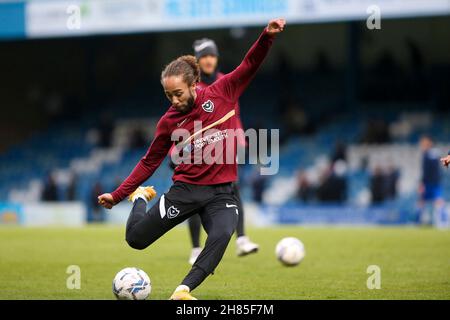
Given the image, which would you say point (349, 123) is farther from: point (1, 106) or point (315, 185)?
point (1, 106)

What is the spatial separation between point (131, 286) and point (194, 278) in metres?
0.79

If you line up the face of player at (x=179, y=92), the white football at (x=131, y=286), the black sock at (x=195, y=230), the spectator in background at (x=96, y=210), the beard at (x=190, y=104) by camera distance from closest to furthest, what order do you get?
the face of player at (x=179, y=92)
the beard at (x=190, y=104)
the white football at (x=131, y=286)
the black sock at (x=195, y=230)
the spectator in background at (x=96, y=210)

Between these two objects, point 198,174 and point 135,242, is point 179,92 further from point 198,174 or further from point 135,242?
point 135,242

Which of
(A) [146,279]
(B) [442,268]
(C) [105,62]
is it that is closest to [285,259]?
(B) [442,268]

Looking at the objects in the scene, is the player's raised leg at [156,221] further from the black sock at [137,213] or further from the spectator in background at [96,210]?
the spectator in background at [96,210]

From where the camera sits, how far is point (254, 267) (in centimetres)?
1152

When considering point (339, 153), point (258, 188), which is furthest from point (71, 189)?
point (339, 153)

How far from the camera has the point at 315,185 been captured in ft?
88.7

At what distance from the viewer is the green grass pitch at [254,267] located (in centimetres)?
883

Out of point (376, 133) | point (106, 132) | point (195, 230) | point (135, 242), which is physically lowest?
point (195, 230)

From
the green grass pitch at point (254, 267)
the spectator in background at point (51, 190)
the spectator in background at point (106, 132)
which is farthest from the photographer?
the spectator in background at point (106, 132)

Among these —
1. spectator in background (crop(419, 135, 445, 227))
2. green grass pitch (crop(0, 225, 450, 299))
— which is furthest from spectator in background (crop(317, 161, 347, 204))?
green grass pitch (crop(0, 225, 450, 299))

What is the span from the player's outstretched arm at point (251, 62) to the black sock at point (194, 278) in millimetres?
1616

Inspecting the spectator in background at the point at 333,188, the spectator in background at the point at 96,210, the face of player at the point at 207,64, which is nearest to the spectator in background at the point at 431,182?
the spectator in background at the point at 333,188
